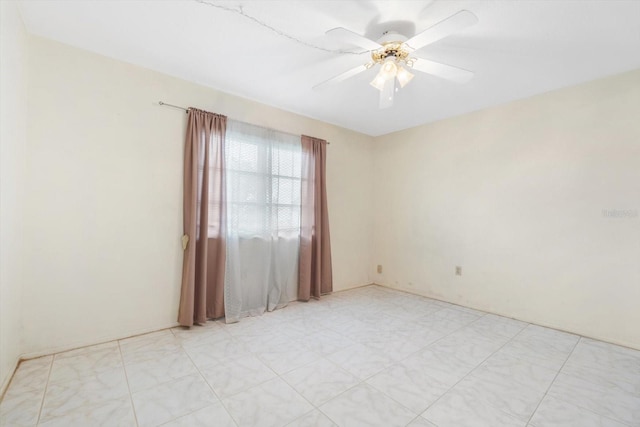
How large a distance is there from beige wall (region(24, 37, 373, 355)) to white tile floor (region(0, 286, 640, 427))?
32cm

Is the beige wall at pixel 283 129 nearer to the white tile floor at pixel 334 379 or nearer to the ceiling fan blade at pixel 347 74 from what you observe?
the white tile floor at pixel 334 379

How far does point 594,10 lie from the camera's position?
172cm

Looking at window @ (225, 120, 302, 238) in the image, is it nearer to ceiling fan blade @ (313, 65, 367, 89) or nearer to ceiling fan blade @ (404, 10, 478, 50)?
ceiling fan blade @ (313, 65, 367, 89)

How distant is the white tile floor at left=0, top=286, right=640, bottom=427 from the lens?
4.88 feet

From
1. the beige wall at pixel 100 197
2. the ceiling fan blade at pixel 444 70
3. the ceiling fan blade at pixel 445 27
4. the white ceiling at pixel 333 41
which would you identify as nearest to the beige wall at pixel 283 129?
the beige wall at pixel 100 197

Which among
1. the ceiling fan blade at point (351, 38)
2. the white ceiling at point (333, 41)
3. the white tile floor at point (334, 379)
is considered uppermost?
the white ceiling at point (333, 41)

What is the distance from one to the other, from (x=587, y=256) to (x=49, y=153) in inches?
187

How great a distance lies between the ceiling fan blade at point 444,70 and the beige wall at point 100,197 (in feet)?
6.73

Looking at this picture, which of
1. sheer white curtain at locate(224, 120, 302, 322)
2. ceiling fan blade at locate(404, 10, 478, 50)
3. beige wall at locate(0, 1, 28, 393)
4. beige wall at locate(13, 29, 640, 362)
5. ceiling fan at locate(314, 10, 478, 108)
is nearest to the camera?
ceiling fan blade at locate(404, 10, 478, 50)

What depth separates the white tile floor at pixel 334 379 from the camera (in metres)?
1.49

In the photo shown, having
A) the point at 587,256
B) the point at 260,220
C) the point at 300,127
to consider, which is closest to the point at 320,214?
the point at 260,220

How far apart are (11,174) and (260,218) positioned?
6.34 feet

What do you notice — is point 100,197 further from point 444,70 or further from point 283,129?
point 444,70

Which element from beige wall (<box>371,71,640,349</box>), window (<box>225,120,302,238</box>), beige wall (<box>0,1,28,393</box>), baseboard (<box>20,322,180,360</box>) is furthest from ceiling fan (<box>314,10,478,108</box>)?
baseboard (<box>20,322,180,360</box>)
